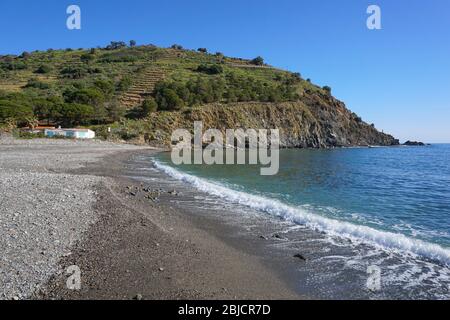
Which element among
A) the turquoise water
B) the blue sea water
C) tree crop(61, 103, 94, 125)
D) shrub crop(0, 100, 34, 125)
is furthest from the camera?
tree crop(61, 103, 94, 125)

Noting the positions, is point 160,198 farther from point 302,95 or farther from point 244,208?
point 302,95

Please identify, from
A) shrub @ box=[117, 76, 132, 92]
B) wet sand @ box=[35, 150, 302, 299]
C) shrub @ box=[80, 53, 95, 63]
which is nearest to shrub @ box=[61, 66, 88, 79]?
shrub @ box=[80, 53, 95, 63]

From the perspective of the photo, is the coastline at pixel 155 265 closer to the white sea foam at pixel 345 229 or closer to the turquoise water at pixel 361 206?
the white sea foam at pixel 345 229

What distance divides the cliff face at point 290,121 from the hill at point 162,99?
0.23 m

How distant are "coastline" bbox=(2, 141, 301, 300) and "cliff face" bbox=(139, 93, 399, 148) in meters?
67.1

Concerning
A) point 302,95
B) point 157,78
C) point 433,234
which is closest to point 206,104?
point 157,78

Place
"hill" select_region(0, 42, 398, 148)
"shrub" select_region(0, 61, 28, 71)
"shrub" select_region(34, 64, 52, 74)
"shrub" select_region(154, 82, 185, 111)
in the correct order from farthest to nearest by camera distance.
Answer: "shrub" select_region(0, 61, 28, 71) → "shrub" select_region(34, 64, 52, 74) → "shrub" select_region(154, 82, 185, 111) → "hill" select_region(0, 42, 398, 148)

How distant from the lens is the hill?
76.8m

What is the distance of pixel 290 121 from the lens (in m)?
106

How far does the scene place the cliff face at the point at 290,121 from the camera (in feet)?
278

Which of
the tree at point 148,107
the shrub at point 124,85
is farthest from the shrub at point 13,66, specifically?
the tree at point 148,107

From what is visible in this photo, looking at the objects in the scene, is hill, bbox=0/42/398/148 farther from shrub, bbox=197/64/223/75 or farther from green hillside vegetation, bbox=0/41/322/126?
shrub, bbox=197/64/223/75

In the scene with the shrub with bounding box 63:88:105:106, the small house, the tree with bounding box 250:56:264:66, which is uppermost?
the tree with bounding box 250:56:264:66

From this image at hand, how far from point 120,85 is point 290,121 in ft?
160
